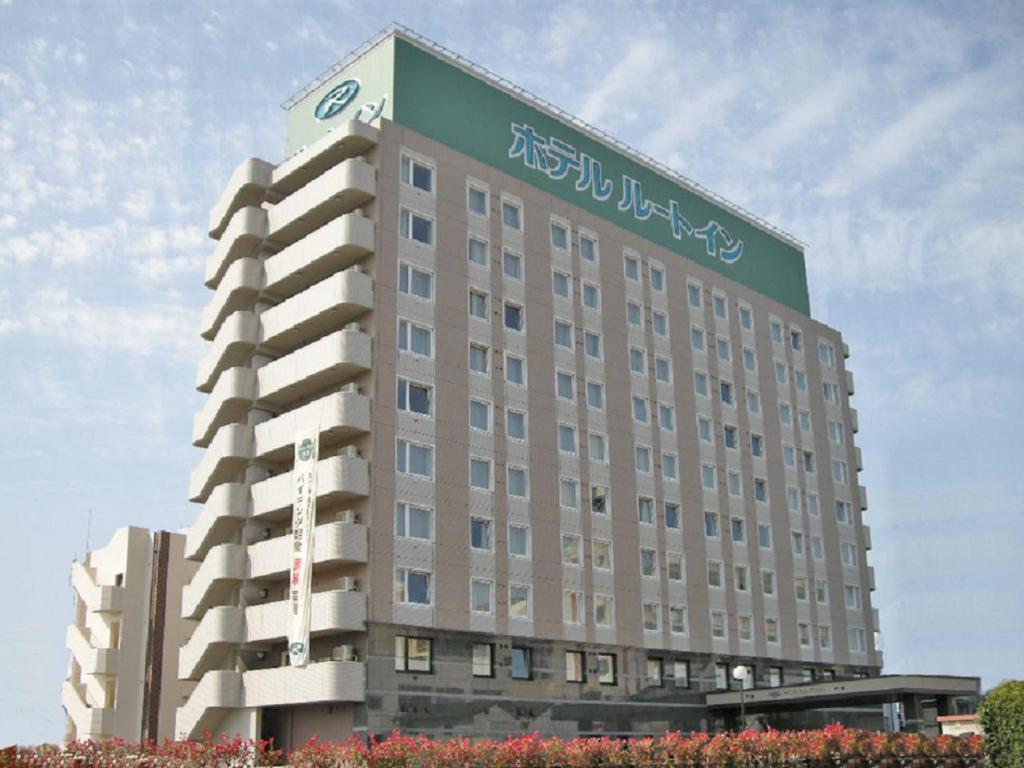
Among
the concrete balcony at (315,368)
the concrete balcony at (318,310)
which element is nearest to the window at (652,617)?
the concrete balcony at (315,368)

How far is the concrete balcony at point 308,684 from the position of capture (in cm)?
5156

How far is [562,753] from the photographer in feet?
125

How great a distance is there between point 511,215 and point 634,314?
36.4 ft

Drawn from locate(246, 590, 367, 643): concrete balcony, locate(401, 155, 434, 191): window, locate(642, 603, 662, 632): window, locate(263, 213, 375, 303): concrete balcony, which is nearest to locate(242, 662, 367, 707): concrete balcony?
locate(246, 590, 367, 643): concrete balcony

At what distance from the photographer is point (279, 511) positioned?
5844 centimetres

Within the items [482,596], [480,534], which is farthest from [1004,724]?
[480,534]

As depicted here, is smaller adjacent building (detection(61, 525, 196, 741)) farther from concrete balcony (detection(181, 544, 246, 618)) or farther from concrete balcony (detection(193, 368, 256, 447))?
concrete balcony (detection(193, 368, 256, 447))

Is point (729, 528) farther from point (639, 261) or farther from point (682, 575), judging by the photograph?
point (639, 261)

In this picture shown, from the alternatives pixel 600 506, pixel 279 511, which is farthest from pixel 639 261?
pixel 279 511

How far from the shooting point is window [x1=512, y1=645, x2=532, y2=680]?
5870cm

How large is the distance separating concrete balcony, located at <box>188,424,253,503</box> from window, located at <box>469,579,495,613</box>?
1360 cm

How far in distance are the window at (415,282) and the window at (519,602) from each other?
598 inches

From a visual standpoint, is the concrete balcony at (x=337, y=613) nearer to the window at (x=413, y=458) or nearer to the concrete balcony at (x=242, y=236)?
the window at (x=413, y=458)

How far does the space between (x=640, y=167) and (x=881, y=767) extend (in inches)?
1690
